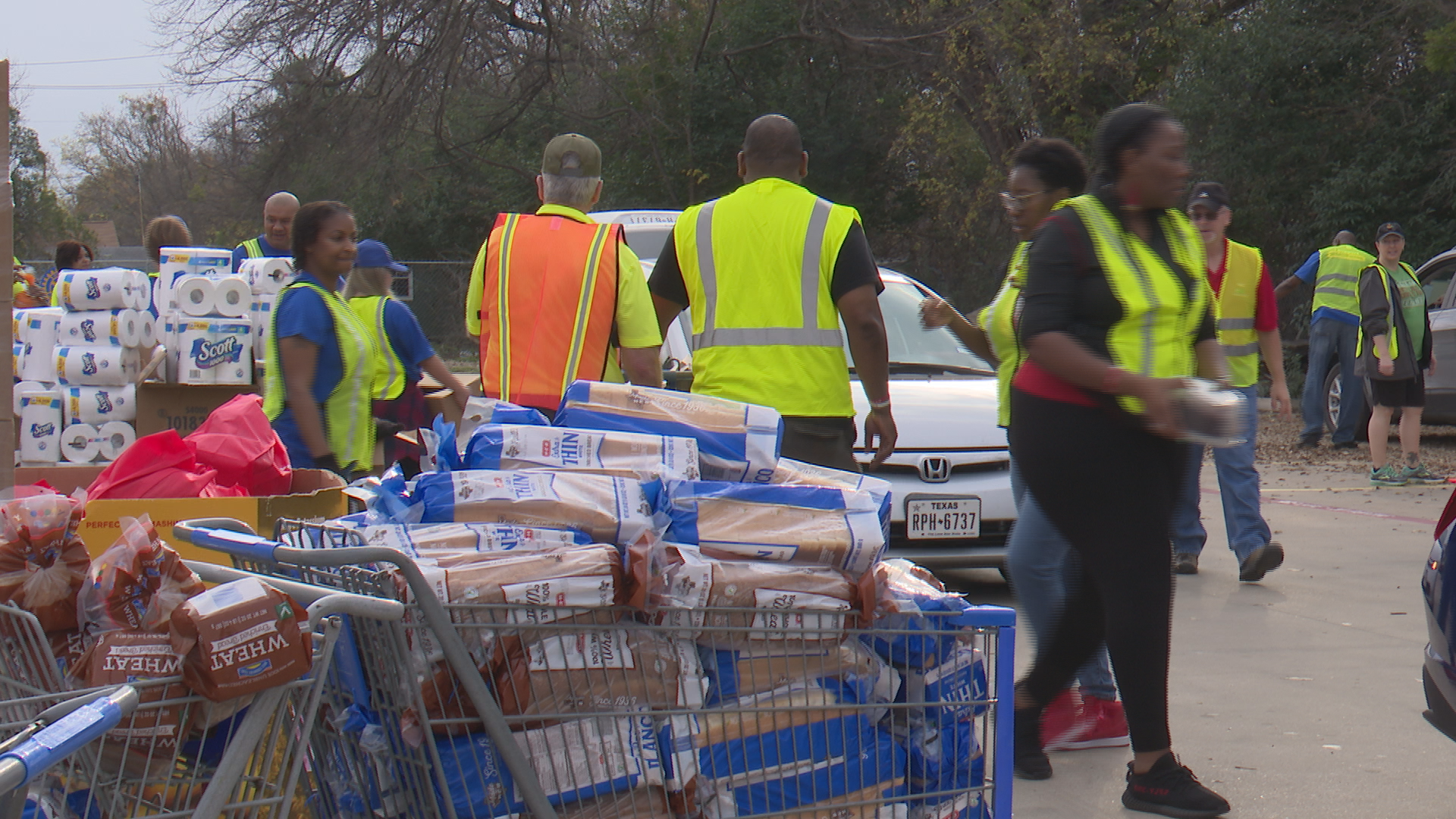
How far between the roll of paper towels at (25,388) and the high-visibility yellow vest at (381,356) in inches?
92.2

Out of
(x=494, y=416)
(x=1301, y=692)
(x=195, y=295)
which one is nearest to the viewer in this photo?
(x=494, y=416)

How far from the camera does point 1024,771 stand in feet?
13.4

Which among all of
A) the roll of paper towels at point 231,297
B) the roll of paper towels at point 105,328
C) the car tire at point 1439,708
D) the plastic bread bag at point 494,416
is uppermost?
the roll of paper towels at point 231,297

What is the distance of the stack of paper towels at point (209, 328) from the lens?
6.83m

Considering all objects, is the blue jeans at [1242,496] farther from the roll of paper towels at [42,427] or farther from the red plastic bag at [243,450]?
the roll of paper towels at [42,427]

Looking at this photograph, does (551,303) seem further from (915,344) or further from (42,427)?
(42,427)

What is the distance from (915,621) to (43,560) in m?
1.53

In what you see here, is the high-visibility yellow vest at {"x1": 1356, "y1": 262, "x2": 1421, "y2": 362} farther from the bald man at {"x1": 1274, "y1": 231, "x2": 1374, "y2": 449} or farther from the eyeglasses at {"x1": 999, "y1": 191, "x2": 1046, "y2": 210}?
the eyeglasses at {"x1": 999, "y1": 191, "x2": 1046, "y2": 210}

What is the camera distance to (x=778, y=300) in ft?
14.8

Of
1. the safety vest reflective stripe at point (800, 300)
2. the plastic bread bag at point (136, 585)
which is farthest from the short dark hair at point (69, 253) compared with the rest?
the plastic bread bag at point (136, 585)

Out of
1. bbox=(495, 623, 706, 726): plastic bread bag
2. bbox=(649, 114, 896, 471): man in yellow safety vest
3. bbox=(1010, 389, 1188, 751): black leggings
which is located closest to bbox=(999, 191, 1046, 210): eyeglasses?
bbox=(649, 114, 896, 471): man in yellow safety vest

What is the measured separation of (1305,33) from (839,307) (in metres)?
16.8

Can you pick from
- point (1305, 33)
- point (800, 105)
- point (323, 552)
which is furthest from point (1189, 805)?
point (800, 105)

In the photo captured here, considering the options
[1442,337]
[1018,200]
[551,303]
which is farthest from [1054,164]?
[1442,337]
